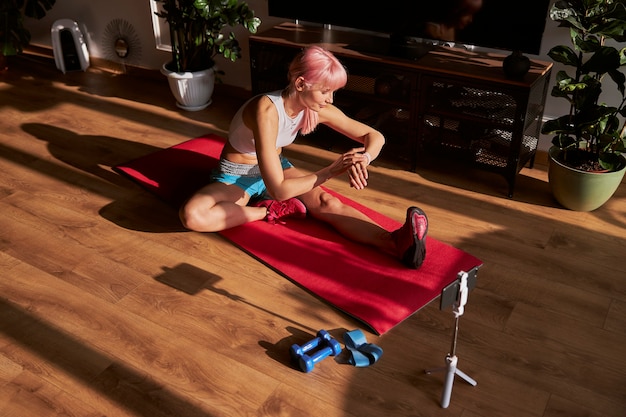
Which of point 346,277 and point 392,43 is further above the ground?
point 392,43

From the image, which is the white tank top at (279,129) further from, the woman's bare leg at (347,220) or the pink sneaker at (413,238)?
the pink sneaker at (413,238)

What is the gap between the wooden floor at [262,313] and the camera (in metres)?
1.81

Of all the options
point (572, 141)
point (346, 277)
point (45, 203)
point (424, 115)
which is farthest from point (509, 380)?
point (45, 203)

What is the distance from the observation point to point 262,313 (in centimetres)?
213

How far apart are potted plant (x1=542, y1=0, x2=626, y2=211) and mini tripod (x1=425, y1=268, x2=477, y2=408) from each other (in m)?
1.15

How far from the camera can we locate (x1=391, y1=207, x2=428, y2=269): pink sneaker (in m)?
2.19

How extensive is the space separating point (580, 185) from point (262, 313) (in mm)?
1402

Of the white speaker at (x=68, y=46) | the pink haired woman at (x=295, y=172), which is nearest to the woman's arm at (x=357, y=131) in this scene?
the pink haired woman at (x=295, y=172)

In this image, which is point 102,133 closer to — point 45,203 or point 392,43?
point 45,203

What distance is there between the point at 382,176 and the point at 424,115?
1.10 feet

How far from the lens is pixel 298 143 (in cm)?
333

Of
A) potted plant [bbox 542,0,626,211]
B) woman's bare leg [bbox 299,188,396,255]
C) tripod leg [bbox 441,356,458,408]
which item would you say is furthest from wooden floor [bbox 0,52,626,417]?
woman's bare leg [bbox 299,188,396,255]

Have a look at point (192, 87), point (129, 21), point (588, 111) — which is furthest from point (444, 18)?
point (129, 21)

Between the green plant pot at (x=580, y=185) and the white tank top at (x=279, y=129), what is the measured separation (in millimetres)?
1104
